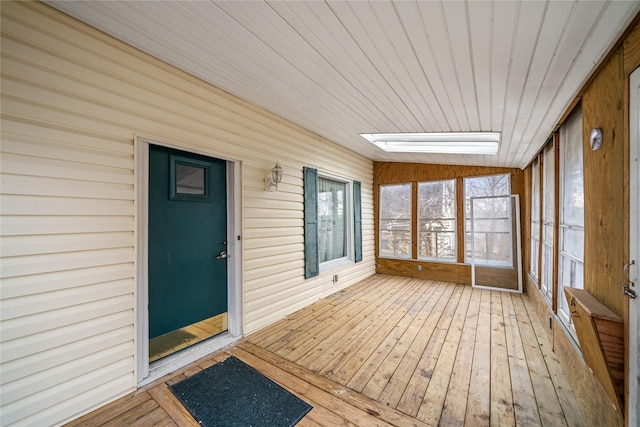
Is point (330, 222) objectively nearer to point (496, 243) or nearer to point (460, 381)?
point (460, 381)

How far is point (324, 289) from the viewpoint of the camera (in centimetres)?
427

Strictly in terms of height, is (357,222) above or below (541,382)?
above

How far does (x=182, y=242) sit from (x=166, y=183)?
0.60 m

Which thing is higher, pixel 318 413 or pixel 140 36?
pixel 140 36

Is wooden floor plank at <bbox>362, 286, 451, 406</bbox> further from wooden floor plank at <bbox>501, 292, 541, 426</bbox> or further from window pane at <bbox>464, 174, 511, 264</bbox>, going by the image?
window pane at <bbox>464, 174, 511, 264</bbox>

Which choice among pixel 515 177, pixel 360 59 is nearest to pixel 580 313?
pixel 360 59

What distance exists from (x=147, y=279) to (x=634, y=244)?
10.4ft

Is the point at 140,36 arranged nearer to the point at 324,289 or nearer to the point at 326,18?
the point at 326,18

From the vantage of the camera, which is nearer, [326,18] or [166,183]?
[326,18]

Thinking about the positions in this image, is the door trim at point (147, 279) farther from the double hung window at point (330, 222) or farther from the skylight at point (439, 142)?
the skylight at point (439, 142)

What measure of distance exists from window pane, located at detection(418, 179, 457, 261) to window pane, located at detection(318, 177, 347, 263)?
1.84 m

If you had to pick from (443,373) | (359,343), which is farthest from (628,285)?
(359,343)

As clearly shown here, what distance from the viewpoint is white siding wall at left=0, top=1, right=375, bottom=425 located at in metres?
1.54

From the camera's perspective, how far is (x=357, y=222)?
527 centimetres
